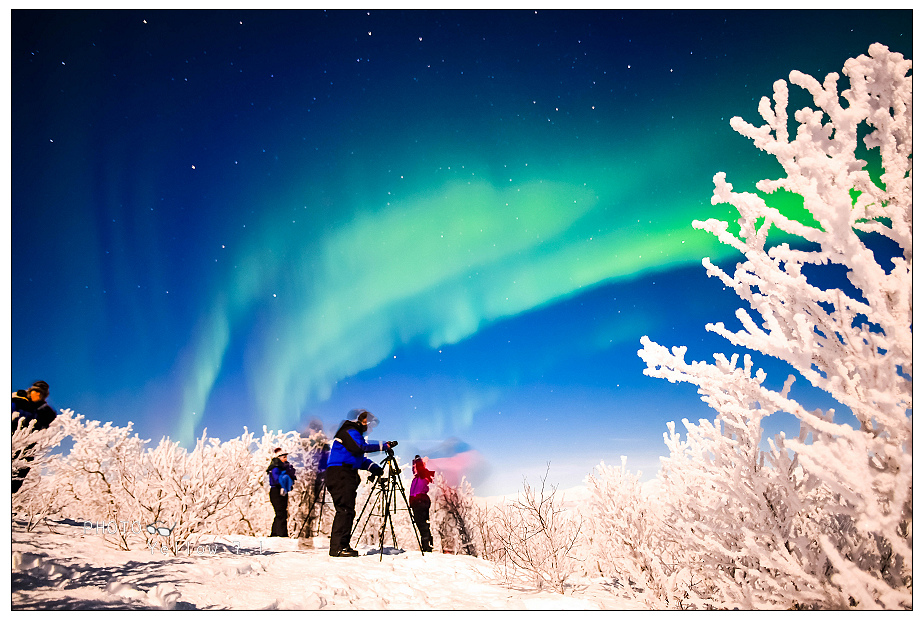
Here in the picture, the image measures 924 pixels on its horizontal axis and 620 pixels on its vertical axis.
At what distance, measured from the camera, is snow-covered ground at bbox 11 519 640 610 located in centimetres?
292

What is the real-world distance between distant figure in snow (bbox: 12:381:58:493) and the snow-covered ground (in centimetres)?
43

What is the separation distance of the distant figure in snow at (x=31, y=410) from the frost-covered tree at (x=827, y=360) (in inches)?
189

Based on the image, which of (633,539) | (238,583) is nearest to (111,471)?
(238,583)

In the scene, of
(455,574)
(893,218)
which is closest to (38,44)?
(455,574)

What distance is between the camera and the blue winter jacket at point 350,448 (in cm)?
432

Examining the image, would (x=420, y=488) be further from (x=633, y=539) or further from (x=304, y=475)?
(x=304, y=475)

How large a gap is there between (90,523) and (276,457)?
210cm

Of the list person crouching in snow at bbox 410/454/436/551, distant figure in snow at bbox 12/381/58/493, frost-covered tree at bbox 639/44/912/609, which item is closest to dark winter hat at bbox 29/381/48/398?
distant figure in snow at bbox 12/381/58/493

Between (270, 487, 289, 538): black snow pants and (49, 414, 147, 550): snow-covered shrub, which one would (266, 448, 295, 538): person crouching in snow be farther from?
(49, 414, 147, 550): snow-covered shrub

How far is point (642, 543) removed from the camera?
3.76 meters

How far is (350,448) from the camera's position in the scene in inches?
170

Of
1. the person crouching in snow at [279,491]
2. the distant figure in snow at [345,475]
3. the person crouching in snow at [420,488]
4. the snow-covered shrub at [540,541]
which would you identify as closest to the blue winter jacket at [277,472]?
the person crouching in snow at [279,491]

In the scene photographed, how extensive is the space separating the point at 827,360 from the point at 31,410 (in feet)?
18.7
